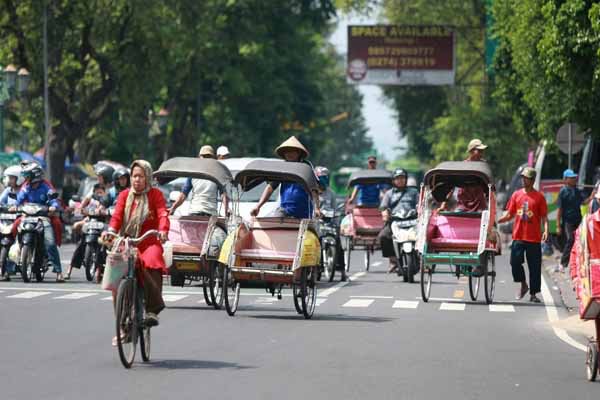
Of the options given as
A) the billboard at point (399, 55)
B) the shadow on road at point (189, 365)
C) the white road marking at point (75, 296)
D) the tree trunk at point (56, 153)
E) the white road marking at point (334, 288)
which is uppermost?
the billboard at point (399, 55)

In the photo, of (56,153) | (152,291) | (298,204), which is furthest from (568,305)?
(56,153)

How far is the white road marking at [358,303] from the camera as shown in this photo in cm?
2042

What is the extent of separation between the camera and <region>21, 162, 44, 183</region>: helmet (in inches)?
937

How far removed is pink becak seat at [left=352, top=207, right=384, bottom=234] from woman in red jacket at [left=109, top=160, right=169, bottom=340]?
1685 cm

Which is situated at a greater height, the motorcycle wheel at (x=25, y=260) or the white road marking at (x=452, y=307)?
the motorcycle wheel at (x=25, y=260)

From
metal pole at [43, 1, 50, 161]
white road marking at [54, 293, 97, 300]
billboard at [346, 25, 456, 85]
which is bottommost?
white road marking at [54, 293, 97, 300]

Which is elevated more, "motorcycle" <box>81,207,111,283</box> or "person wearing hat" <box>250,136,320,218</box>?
"person wearing hat" <box>250,136,320,218</box>

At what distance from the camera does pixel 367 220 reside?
1181 inches

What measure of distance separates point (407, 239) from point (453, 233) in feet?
13.7

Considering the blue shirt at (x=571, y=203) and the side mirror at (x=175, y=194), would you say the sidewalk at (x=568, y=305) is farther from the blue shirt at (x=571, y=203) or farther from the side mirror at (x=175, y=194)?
the side mirror at (x=175, y=194)

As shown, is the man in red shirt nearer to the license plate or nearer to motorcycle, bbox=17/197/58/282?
the license plate

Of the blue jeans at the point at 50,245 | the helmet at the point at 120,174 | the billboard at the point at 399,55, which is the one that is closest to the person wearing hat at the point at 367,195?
the blue jeans at the point at 50,245

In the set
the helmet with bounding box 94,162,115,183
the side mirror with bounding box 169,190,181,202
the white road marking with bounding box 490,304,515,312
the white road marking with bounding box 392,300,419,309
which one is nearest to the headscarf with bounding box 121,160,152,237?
the white road marking with bounding box 392,300,419,309

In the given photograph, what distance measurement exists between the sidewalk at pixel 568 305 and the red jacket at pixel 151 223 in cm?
462
